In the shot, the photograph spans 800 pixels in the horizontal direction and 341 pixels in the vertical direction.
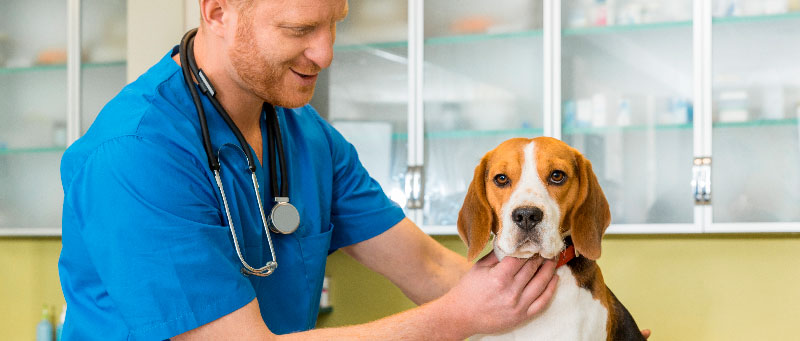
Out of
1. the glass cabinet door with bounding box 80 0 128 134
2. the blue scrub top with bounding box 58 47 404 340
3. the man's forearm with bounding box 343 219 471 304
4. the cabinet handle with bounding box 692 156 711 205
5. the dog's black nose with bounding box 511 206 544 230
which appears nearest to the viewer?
the blue scrub top with bounding box 58 47 404 340

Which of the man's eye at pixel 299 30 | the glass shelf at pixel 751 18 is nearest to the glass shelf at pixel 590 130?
the glass shelf at pixel 751 18

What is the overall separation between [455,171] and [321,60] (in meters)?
1.41

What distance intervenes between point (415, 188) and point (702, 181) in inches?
40.3

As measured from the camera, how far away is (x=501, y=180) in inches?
57.9

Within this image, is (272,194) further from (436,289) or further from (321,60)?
(436,289)

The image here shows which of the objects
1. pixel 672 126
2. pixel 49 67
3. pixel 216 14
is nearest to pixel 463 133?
pixel 672 126

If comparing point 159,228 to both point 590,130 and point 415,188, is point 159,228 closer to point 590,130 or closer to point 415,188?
point 415,188

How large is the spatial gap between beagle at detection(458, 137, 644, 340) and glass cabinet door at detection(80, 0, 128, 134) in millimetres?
2180

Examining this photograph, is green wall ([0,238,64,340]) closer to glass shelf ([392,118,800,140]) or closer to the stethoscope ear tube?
glass shelf ([392,118,800,140])

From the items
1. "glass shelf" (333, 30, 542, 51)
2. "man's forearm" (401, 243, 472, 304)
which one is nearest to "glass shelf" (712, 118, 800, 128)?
"glass shelf" (333, 30, 542, 51)

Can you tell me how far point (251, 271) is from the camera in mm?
1347

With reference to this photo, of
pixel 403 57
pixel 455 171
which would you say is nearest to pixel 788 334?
pixel 455 171

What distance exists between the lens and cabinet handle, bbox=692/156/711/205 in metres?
2.40

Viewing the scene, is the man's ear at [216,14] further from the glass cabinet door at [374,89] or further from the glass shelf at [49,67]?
the glass shelf at [49,67]
